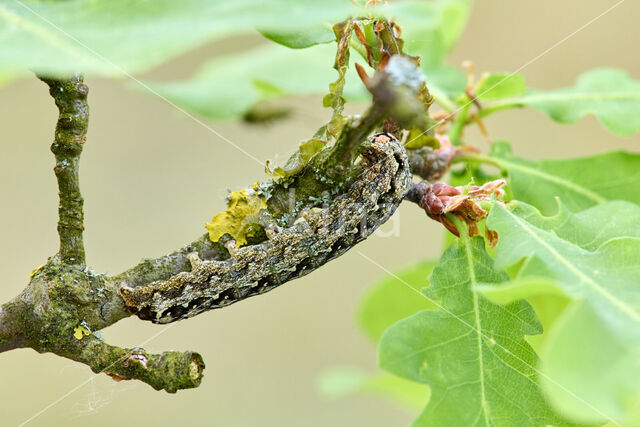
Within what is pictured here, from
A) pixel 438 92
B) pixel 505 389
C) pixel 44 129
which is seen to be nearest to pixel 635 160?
pixel 438 92

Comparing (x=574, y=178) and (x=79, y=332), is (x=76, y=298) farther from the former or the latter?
(x=574, y=178)

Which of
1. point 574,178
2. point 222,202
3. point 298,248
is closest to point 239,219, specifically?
point 298,248

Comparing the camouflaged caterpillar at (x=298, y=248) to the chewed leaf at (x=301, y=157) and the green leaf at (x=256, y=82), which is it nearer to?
the chewed leaf at (x=301, y=157)

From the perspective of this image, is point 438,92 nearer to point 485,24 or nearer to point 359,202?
point 359,202

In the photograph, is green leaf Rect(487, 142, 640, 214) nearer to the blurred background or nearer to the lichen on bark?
Answer: the lichen on bark

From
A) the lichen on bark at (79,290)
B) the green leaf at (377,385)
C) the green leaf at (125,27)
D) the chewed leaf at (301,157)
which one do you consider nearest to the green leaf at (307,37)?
the lichen on bark at (79,290)

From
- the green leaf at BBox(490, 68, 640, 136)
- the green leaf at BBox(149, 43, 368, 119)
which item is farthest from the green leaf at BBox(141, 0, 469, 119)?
the green leaf at BBox(490, 68, 640, 136)
